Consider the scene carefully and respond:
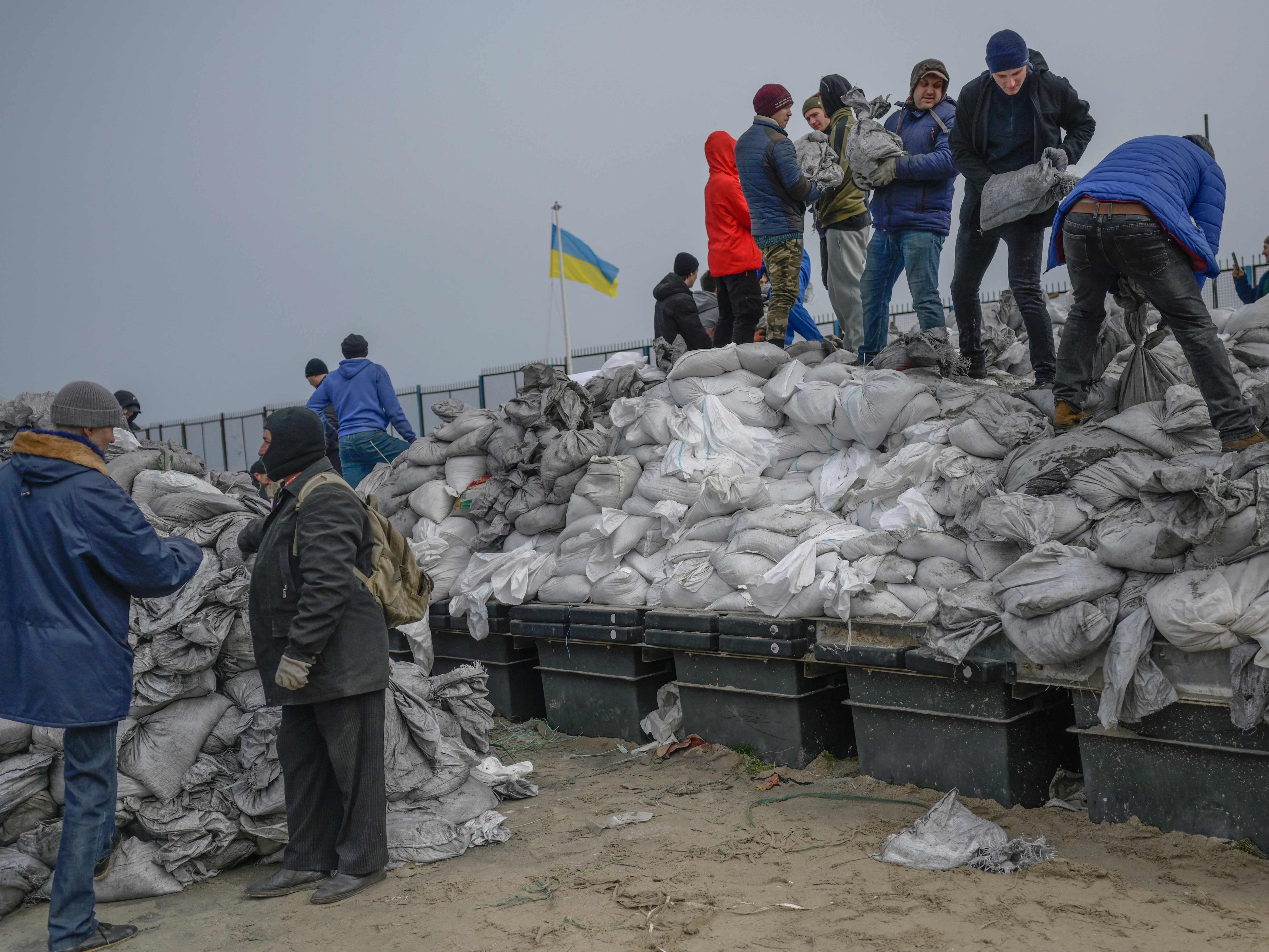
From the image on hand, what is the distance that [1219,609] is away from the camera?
314 cm

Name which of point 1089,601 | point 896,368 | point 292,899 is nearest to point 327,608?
point 292,899

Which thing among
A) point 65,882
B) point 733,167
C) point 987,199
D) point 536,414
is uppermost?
point 733,167

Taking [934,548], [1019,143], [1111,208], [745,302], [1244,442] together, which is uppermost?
[1019,143]

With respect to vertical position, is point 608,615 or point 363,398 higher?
point 363,398

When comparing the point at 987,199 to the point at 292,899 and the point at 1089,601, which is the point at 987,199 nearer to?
the point at 1089,601

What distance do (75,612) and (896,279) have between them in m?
4.93

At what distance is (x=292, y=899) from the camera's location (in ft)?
12.3

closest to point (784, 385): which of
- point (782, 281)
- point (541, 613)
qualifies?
point (782, 281)

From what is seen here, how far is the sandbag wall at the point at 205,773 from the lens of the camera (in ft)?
12.9

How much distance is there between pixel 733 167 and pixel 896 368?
202 cm

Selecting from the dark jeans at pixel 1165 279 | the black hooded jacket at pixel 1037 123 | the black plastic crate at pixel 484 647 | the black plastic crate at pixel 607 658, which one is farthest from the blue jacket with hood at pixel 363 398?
the dark jeans at pixel 1165 279

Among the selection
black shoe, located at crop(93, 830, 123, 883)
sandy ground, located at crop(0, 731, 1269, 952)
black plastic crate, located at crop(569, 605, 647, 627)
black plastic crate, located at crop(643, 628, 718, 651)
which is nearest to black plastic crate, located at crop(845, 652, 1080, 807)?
sandy ground, located at crop(0, 731, 1269, 952)

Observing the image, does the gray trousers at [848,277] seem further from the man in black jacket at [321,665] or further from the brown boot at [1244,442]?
the man in black jacket at [321,665]

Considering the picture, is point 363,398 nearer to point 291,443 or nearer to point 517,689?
point 517,689
